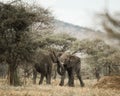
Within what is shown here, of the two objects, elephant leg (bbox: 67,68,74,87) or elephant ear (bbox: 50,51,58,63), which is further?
elephant ear (bbox: 50,51,58,63)

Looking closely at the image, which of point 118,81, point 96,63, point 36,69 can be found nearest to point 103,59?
point 96,63

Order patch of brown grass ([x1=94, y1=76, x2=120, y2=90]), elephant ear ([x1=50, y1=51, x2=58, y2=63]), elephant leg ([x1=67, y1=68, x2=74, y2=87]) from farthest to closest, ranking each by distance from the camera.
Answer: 1. elephant ear ([x1=50, y1=51, x2=58, y2=63])
2. elephant leg ([x1=67, y1=68, x2=74, y2=87])
3. patch of brown grass ([x1=94, y1=76, x2=120, y2=90])

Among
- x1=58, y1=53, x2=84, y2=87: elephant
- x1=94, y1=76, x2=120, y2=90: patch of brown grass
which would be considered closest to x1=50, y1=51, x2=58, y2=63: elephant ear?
x1=58, y1=53, x2=84, y2=87: elephant

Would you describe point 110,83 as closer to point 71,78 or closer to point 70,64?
point 71,78

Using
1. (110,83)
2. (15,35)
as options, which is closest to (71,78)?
(110,83)

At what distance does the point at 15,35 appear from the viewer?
25891 mm

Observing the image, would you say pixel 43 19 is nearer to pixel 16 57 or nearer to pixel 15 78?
pixel 15 78

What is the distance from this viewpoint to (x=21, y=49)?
2569 centimetres

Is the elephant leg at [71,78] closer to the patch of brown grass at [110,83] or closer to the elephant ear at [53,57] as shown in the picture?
the elephant ear at [53,57]

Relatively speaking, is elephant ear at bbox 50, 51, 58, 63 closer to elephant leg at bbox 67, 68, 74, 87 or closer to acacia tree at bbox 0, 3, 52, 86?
elephant leg at bbox 67, 68, 74, 87

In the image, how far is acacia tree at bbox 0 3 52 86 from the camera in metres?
25.2

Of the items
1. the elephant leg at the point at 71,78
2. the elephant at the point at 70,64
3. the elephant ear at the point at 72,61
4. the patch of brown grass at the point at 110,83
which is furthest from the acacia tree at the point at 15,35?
the elephant ear at the point at 72,61

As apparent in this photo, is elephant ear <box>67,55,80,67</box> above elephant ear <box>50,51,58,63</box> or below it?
below

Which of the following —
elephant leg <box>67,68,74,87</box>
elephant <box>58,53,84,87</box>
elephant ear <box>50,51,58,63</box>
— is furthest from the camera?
elephant ear <box>50,51,58,63</box>
